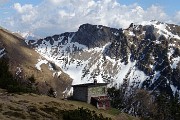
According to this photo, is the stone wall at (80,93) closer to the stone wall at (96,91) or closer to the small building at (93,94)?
the small building at (93,94)

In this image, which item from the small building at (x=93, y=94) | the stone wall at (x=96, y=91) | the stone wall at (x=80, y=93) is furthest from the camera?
the stone wall at (x=80, y=93)

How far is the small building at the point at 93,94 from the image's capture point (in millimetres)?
110062

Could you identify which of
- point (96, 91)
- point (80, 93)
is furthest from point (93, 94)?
point (80, 93)

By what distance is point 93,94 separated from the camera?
11538 centimetres

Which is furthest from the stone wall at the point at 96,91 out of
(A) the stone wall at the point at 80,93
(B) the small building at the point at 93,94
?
(A) the stone wall at the point at 80,93

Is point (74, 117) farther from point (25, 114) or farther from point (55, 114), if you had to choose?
point (25, 114)

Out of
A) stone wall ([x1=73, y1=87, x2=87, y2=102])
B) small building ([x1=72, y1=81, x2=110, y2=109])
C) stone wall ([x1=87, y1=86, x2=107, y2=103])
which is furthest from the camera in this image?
stone wall ([x1=73, y1=87, x2=87, y2=102])

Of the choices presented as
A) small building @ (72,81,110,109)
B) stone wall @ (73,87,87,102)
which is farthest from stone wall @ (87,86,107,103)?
stone wall @ (73,87,87,102)

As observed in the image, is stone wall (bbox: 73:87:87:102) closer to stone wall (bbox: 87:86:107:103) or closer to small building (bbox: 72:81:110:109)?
small building (bbox: 72:81:110:109)

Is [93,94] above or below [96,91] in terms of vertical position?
below

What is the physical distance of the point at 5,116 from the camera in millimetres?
46938

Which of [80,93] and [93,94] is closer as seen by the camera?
[93,94]

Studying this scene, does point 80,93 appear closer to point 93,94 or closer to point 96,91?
point 93,94

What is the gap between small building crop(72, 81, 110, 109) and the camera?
110062mm
